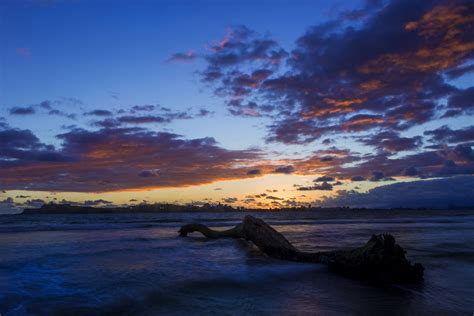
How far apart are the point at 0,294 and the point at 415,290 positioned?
945 centimetres

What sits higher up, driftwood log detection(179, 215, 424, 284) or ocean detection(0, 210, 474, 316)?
driftwood log detection(179, 215, 424, 284)

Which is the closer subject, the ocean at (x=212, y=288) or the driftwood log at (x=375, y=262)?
the ocean at (x=212, y=288)

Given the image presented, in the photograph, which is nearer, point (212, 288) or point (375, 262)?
point (212, 288)

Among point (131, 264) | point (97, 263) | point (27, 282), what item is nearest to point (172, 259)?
point (131, 264)

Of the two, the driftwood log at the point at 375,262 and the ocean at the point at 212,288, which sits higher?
the driftwood log at the point at 375,262

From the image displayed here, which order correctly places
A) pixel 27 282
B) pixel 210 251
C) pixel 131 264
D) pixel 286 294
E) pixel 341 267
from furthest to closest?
pixel 210 251 < pixel 131 264 < pixel 341 267 < pixel 27 282 < pixel 286 294

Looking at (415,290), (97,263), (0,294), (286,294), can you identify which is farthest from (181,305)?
(97,263)

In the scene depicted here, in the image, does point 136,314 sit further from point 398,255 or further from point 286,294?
point 398,255

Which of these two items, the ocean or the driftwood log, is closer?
the ocean

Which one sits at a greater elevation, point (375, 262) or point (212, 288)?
point (375, 262)

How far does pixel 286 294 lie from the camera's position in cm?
752

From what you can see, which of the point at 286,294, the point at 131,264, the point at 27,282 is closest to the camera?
the point at 286,294

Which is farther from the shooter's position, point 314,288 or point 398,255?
point 398,255

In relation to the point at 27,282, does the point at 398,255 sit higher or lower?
higher
